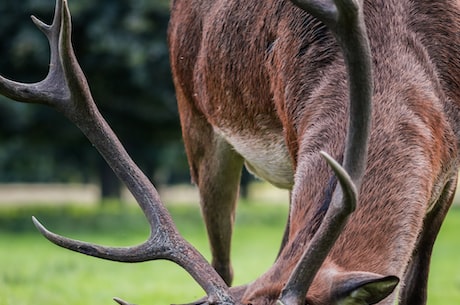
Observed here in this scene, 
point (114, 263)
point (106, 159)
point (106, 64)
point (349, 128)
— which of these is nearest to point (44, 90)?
point (106, 159)

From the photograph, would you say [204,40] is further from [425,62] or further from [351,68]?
[351,68]

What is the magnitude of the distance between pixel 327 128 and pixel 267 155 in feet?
5.31

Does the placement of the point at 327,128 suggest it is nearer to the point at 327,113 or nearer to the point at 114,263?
the point at 327,113

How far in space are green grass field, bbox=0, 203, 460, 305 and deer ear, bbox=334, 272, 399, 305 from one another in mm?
2249

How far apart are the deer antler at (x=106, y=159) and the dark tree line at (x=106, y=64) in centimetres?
1287

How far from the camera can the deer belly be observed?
6.37 m

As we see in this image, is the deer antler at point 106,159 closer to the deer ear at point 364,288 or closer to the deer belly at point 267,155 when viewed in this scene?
the deer ear at point 364,288

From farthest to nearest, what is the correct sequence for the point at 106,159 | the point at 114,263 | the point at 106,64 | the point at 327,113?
the point at 106,64 < the point at 114,263 < the point at 327,113 < the point at 106,159

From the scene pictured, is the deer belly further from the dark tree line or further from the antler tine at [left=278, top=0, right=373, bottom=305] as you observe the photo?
the dark tree line

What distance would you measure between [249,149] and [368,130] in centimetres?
265

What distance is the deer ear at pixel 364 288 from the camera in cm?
386

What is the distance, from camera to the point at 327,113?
5.06 m

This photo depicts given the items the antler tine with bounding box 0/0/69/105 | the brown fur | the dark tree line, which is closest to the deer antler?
the antler tine with bounding box 0/0/69/105

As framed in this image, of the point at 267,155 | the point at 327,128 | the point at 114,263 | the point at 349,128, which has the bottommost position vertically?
the point at 114,263
